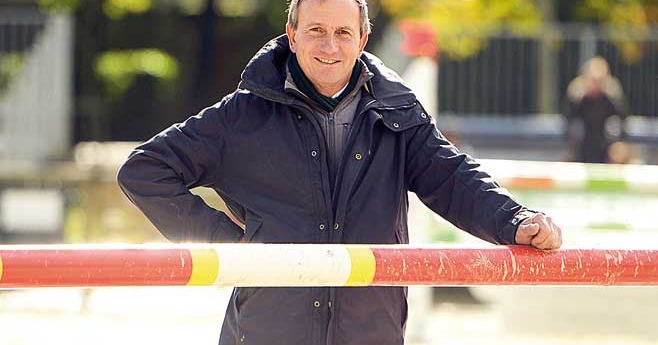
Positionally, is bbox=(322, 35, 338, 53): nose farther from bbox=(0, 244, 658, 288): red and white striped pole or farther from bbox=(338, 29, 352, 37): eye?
bbox=(0, 244, 658, 288): red and white striped pole

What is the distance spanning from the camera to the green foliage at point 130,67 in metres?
16.9

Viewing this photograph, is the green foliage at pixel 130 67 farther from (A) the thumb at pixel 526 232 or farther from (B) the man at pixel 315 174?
(A) the thumb at pixel 526 232

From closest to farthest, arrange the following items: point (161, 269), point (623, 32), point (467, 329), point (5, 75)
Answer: point (161, 269) → point (467, 329) → point (5, 75) → point (623, 32)

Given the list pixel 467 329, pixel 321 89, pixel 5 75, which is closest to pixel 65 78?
pixel 5 75

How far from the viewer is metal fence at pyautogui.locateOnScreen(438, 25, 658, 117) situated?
16.9 m

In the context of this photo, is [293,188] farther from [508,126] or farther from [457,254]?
[508,126]

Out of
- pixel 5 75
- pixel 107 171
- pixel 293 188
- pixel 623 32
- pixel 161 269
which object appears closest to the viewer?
pixel 161 269

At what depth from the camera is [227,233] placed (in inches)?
143

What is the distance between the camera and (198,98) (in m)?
17.8

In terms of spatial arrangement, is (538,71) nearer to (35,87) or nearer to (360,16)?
(35,87)

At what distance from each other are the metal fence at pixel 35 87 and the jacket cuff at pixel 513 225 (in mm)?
11431

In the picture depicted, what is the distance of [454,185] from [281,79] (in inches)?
18.7

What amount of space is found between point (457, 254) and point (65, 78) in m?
11.9

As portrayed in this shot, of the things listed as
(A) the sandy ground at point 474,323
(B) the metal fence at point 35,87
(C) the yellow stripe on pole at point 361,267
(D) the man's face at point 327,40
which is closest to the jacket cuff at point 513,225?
(C) the yellow stripe on pole at point 361,267
